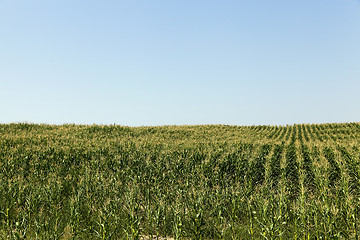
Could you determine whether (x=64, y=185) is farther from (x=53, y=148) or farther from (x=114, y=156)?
(x=53, y=148)

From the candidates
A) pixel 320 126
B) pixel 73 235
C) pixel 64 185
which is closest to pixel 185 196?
pixel 73 235

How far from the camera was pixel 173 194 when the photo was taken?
35.9ft

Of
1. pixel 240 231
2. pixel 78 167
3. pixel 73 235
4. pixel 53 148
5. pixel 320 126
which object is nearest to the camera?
pixel 73 235

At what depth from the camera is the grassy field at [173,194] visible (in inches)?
295

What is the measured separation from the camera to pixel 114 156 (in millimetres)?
18766

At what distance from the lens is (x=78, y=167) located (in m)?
16.5

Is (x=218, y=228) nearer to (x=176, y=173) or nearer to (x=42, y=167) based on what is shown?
(x=176, y=173)

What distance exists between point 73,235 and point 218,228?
4271 millimetres

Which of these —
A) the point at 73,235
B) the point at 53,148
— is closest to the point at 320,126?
A: the point at 53,148

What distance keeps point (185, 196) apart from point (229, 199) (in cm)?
175

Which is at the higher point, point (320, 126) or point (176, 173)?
point (320, 126)

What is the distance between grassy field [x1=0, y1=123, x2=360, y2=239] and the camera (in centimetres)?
749

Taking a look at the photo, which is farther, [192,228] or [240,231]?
[240,231]

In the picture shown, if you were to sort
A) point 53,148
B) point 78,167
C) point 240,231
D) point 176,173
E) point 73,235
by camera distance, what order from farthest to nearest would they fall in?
point 53,148, point 78,167, point 176,173, point 240,231, point 73,235
